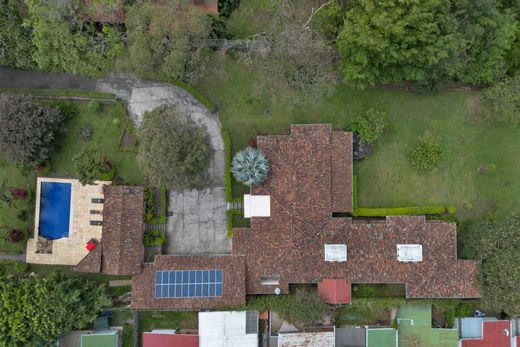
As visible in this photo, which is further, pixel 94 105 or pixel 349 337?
pixel 94 105

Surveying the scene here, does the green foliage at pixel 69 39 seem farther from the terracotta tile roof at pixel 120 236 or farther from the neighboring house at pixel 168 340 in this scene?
the neighboring house at pixel 168 340

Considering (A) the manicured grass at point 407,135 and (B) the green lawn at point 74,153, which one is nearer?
(B) the green lawn at point 74,153

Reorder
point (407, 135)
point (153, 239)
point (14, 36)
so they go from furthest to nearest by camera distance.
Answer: point (407, 135) < point (153, 239) < point (14, 36)

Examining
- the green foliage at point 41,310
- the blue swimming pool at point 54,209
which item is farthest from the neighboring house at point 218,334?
the blue swimming pool at point 54,209

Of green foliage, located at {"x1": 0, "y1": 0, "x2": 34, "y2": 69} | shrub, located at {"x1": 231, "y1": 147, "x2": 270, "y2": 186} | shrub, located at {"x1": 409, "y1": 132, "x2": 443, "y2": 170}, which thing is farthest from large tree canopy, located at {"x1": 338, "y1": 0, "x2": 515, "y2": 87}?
green foliage, located at {"x1": 0, "y1": 0, "x2": 34, "y2": 69}

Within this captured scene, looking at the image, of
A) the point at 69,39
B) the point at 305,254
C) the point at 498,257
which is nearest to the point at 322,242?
the point at 305,254

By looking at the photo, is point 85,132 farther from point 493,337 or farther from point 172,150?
point 493,337
